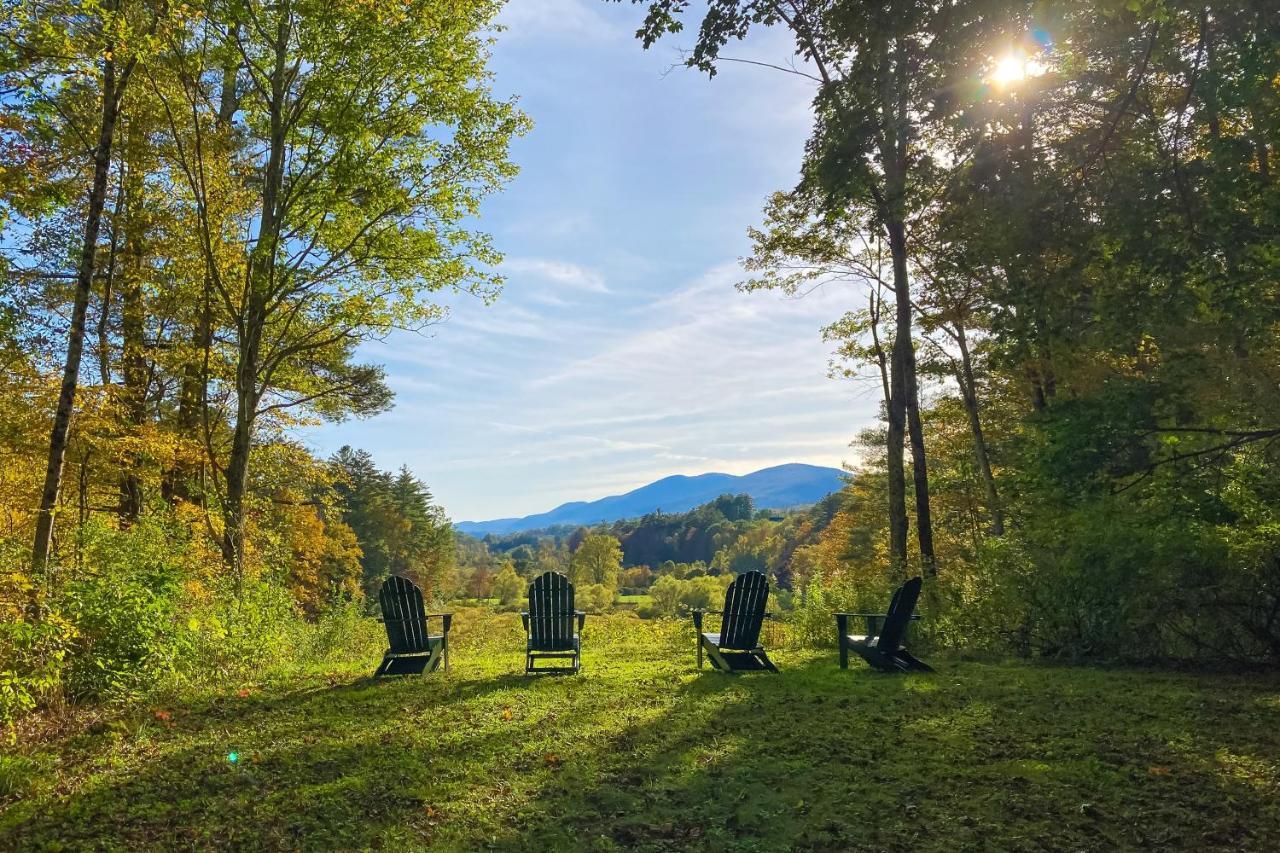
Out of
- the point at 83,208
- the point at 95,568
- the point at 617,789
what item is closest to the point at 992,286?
the point at 617,789

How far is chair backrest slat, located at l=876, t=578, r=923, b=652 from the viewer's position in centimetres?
621

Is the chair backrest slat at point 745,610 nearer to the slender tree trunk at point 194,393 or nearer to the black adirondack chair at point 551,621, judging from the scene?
the black adirondack chair at point 551,621

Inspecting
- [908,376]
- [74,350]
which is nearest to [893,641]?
[908,376]

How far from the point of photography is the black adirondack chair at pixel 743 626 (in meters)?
6.62

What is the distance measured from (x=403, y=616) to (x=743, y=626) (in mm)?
3482

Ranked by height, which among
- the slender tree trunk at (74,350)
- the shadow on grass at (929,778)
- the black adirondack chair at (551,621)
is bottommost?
the shadow on grass at (929,778)

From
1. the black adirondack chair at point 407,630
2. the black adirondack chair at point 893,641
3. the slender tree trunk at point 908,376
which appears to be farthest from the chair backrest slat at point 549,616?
the slender tree trunk at point 908,376

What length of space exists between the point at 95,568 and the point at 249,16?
7.33 metres

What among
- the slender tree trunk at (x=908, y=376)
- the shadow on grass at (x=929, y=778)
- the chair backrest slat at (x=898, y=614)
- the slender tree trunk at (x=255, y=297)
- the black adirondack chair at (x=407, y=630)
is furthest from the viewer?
the slender tree trunk at (x=908, y=376)

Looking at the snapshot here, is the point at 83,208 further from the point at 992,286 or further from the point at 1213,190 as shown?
the point at 1213,190

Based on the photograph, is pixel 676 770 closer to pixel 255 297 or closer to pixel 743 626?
pixel 743 626

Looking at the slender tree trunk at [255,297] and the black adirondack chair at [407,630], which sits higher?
the slender tree trunk at [255,297]

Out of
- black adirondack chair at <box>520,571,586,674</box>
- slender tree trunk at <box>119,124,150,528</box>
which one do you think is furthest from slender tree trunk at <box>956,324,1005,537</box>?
slender tree trunk at <box>119,124,150,528</box>

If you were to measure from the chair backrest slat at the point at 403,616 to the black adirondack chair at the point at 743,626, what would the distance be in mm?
2997
